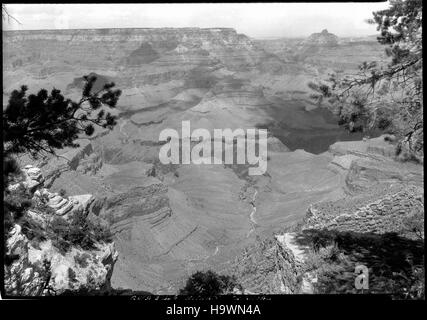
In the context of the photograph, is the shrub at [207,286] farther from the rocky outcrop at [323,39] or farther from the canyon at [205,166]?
the rocky outcrop at [323,39]

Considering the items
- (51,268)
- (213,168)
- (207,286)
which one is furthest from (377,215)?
(213,168)

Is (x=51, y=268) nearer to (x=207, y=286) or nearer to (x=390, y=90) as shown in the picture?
(x=207, y=286)

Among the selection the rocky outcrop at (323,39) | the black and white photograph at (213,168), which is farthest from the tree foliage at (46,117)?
the rocky outcrop at (323,39)

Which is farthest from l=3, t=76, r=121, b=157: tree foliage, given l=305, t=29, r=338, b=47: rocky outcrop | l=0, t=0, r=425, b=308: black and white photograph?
l=305, t=29, r=338, b=47: rocky outcrop

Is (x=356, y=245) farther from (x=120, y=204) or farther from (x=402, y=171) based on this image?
(x=402, y=171)
